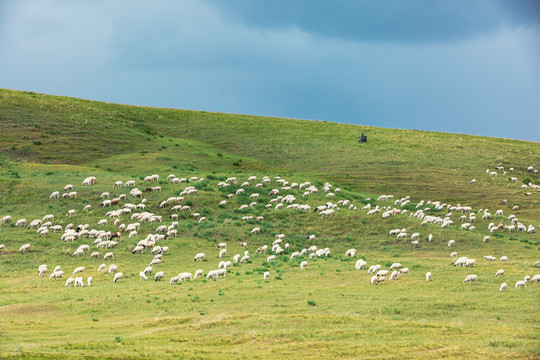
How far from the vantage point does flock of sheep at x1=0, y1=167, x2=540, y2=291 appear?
106ft

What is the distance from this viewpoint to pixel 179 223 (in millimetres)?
44906

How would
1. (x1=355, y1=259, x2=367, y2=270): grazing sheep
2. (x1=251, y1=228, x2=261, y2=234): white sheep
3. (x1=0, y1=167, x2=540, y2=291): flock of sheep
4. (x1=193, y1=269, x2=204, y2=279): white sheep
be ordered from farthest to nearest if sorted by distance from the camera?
(x1=251, y1=228, x2=261, y2=234): white sheep
(x1=355, y1=259, x2=367, y2=270): grazing sheep
(x1=0, y1=167, x2=540, y2=291): flock of sheep
(x1=193, y1=269, x2=204, y2=279): white sheep

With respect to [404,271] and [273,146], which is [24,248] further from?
[273,146]

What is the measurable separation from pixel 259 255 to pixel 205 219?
8587mm

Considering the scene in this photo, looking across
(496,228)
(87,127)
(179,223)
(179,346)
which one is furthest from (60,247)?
(87,127)

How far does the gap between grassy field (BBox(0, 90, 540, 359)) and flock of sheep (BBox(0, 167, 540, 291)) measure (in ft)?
1.94

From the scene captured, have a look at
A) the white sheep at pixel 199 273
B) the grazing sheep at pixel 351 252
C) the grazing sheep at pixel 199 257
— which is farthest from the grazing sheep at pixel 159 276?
the grazing sheep at pixel 351 252

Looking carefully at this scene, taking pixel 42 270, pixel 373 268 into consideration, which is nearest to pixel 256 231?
pixel 373 268

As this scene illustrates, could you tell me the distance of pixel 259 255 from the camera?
39250 mm

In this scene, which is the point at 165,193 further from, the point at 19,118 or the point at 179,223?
the point at 19,118

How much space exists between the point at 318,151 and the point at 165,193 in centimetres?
3489

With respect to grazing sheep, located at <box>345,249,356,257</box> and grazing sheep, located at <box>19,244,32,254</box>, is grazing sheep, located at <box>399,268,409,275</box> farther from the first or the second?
grazing sheep, located at <box>19,244,32,254</box>

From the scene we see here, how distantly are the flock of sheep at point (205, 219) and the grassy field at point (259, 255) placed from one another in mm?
591

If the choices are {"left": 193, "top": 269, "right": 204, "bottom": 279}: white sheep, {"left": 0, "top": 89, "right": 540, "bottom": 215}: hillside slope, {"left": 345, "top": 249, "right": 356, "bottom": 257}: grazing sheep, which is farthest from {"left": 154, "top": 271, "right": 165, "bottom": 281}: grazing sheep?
{"left": 0, "top": 89, "right": 540, "bottom": 215}: hillside slope
